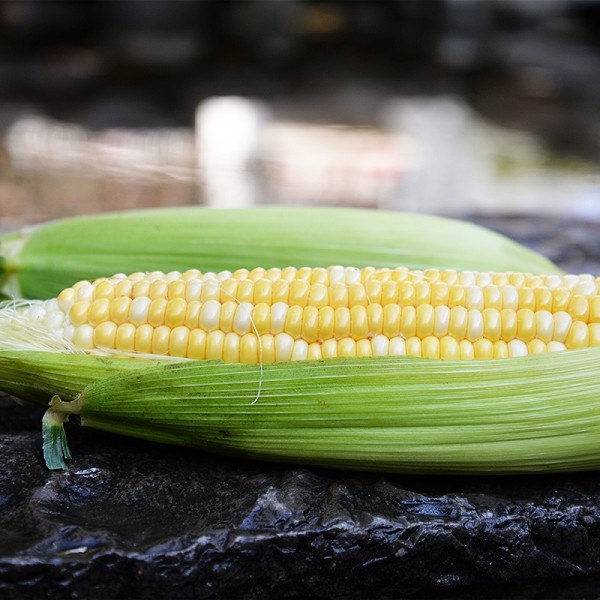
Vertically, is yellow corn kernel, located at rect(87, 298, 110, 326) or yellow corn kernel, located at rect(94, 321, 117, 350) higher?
yellow corn kernel, located at rect(87, 298, 110, 326)

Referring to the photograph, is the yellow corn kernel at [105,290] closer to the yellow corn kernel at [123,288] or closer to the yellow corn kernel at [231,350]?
the yellow corn kernel at [123,288]

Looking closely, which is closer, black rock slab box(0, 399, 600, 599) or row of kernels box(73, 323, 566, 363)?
black rock slab box(0, 399, 600, 599)

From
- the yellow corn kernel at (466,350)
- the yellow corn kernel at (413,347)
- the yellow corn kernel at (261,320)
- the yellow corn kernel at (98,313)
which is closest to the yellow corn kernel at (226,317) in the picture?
the yellow corn kernel at (261,320)

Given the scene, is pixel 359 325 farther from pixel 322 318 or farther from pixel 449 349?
pixel 449 349

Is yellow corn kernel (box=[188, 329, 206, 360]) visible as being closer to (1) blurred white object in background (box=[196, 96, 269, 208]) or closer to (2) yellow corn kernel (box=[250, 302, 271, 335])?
(2) yellow corn kernel (box=[250, 302, 271, 335])

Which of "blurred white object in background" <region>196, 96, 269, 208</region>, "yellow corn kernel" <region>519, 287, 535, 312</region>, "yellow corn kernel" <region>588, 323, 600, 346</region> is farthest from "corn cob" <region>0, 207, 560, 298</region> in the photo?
"blurred white object in background" <region>196, 96, 269, 208</region>

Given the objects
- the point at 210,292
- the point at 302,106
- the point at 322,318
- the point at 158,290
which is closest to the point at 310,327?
the point at 322,318

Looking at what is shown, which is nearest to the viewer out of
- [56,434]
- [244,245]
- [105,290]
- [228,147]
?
[56,434]
